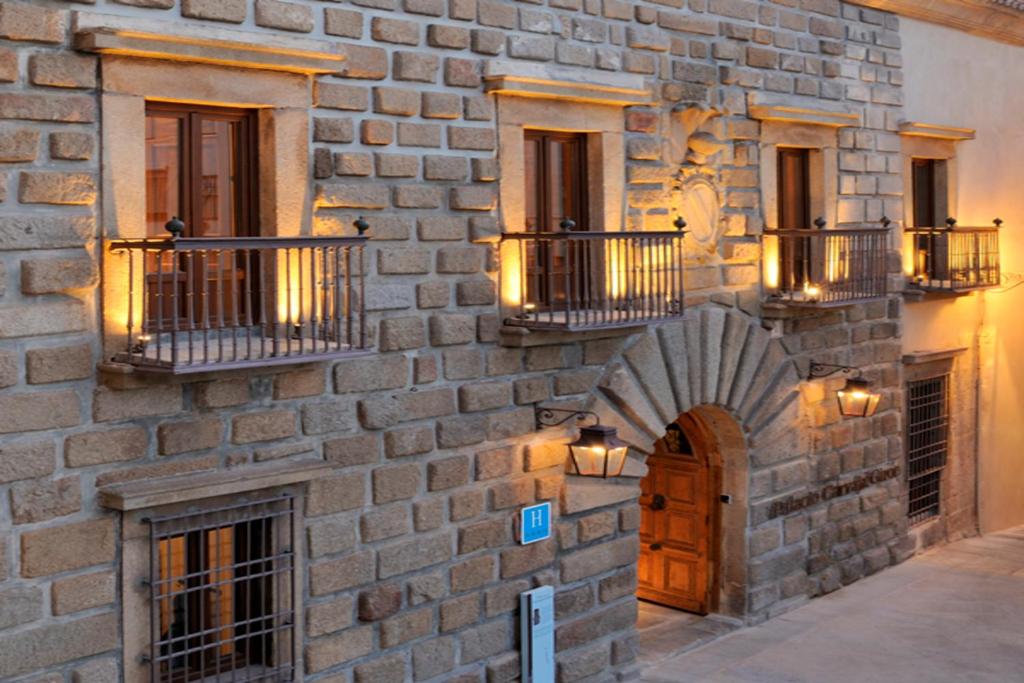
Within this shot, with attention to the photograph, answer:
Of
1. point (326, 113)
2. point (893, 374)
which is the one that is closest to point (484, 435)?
point (326, 113)

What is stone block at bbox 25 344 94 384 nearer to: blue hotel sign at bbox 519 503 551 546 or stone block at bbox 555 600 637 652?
blue hotel sign at bbox 519 503 551 546

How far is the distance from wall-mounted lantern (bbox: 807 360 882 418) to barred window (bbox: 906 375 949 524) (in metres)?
1.72

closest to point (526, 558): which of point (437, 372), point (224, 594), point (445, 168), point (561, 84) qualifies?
point (437, 372)

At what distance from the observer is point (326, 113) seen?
842cm

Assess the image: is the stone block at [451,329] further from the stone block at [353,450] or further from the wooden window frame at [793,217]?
the wooden window frame at [793,217]

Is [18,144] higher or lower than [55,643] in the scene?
higher

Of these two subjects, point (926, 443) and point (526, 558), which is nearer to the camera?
point (526, 558)

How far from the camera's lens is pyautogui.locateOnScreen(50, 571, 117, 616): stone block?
7.17 meters

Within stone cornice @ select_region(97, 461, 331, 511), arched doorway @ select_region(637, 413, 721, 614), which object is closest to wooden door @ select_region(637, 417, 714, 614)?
arched doorway @ select_region(637, 413, 721, 614)

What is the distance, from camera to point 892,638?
1179 centimetres

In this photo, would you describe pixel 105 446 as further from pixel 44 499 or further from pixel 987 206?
pixel 987 206

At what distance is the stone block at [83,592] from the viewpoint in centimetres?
717

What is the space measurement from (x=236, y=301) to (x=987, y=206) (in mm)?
10512

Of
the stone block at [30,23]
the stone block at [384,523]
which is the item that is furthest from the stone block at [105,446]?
the stone block at [30,23]
